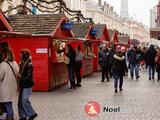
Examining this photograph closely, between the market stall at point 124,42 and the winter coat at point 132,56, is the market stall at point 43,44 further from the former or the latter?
the market stall at point 124,42

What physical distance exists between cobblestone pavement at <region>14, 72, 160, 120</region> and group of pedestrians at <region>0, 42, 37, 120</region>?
756 millimetres

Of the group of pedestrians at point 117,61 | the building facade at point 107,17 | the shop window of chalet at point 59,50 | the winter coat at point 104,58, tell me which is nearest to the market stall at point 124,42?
the group of pedestrians at point 117,61

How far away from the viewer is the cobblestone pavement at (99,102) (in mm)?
12516

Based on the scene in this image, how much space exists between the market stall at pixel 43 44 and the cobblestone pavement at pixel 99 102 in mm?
748

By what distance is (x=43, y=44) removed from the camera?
18984 mm

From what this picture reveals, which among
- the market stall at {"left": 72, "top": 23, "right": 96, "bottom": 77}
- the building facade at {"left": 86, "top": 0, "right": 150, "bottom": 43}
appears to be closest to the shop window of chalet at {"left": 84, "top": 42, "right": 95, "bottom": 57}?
the market stall at {"left": 72, "top": 23, "right": 96, "bottom": 77}

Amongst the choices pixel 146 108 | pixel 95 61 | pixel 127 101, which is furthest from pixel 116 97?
pixel 95 61

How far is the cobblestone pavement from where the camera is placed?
41.1 ft

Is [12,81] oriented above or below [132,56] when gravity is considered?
above

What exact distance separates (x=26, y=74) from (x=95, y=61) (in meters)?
22.0

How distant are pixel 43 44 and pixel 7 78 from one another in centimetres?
789

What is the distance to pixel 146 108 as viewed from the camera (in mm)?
14102

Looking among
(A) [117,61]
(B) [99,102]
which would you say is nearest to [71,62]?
(A) [117,61]

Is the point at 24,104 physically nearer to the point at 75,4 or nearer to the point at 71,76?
the point at 71,76
